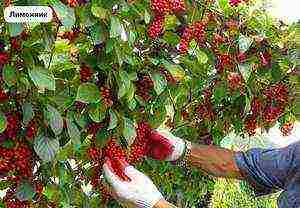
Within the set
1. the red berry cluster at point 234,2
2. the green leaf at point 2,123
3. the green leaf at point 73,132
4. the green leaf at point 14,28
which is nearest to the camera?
the green leaf at point 14,28

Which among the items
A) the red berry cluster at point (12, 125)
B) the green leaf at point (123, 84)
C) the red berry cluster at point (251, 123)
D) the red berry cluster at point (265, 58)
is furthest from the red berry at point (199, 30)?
the red berry cluster at point (12, 125)

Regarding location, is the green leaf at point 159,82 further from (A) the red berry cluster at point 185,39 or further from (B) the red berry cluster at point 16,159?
(B) the red berry cluster at point 16,159

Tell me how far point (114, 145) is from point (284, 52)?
2.25 feet

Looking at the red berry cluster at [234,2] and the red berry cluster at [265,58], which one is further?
the red berry cluster at [265,58]

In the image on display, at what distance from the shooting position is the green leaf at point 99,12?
136 centimetres

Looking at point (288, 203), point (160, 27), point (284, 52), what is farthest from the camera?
point (284, 52)

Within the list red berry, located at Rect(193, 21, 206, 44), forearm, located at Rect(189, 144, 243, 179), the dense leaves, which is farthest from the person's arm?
red berry, located at Rect(193, 21, 206, 44)

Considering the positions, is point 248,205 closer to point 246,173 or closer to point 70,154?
point 246,173

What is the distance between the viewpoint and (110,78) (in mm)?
1498

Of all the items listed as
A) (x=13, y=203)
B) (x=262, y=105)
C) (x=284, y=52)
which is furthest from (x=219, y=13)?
(x=13, y=203)

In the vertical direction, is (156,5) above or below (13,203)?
above

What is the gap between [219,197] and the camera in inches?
217

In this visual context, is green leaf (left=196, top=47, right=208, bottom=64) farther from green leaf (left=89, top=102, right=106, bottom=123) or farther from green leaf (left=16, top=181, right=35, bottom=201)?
green leaf (left=16, top=181, right=35, bottom=201)

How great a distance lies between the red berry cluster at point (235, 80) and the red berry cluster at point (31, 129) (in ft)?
2.58
